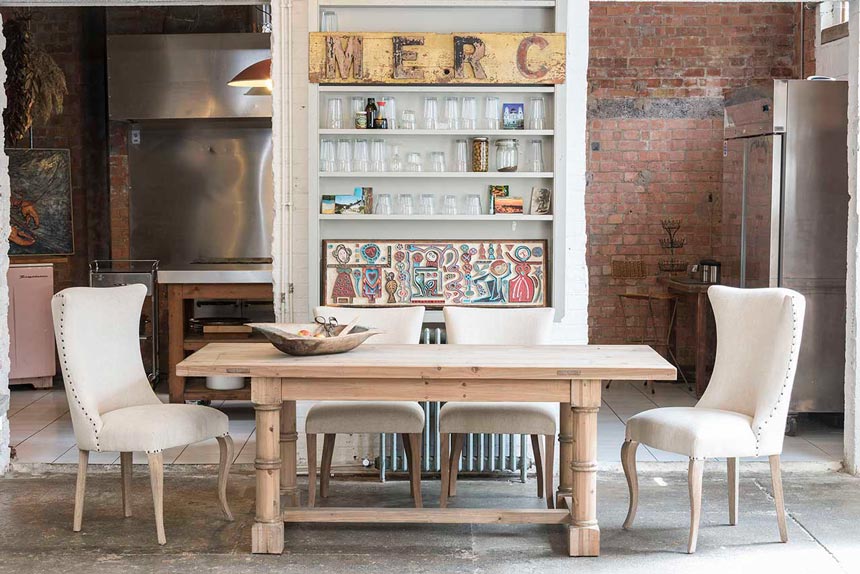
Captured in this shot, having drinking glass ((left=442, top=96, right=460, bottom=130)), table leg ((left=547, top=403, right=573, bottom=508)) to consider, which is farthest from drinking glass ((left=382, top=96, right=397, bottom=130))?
table leg ((left=547, top=403, right=573, bottom=508))

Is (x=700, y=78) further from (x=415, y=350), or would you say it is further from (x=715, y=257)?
(x=415, y=350)

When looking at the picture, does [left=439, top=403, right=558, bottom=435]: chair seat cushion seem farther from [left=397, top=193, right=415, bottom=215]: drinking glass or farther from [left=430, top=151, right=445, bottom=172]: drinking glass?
[left=430, top=151, right=445, bottom=172]: drinking glass

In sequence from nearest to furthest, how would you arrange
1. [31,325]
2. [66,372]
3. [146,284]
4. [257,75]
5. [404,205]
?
[66,372]
[404,205]
[257,75]
[146,284]
[31,325]

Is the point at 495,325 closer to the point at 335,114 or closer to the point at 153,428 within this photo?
the point at 335,114

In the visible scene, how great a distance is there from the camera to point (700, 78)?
815 cm

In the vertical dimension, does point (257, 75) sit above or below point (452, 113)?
above

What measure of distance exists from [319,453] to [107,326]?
1.42 m

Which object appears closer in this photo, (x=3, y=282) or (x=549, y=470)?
(x=549, y=470)

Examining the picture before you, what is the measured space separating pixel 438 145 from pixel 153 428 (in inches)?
82.2

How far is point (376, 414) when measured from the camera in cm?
455

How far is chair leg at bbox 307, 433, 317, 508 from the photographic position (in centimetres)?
468

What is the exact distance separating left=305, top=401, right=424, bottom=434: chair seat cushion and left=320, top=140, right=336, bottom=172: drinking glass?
1.31 metres

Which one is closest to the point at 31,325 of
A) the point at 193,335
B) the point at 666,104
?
the point at 193,335

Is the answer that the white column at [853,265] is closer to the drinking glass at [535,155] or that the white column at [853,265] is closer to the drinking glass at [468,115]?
the drinking glass at [535,155]
